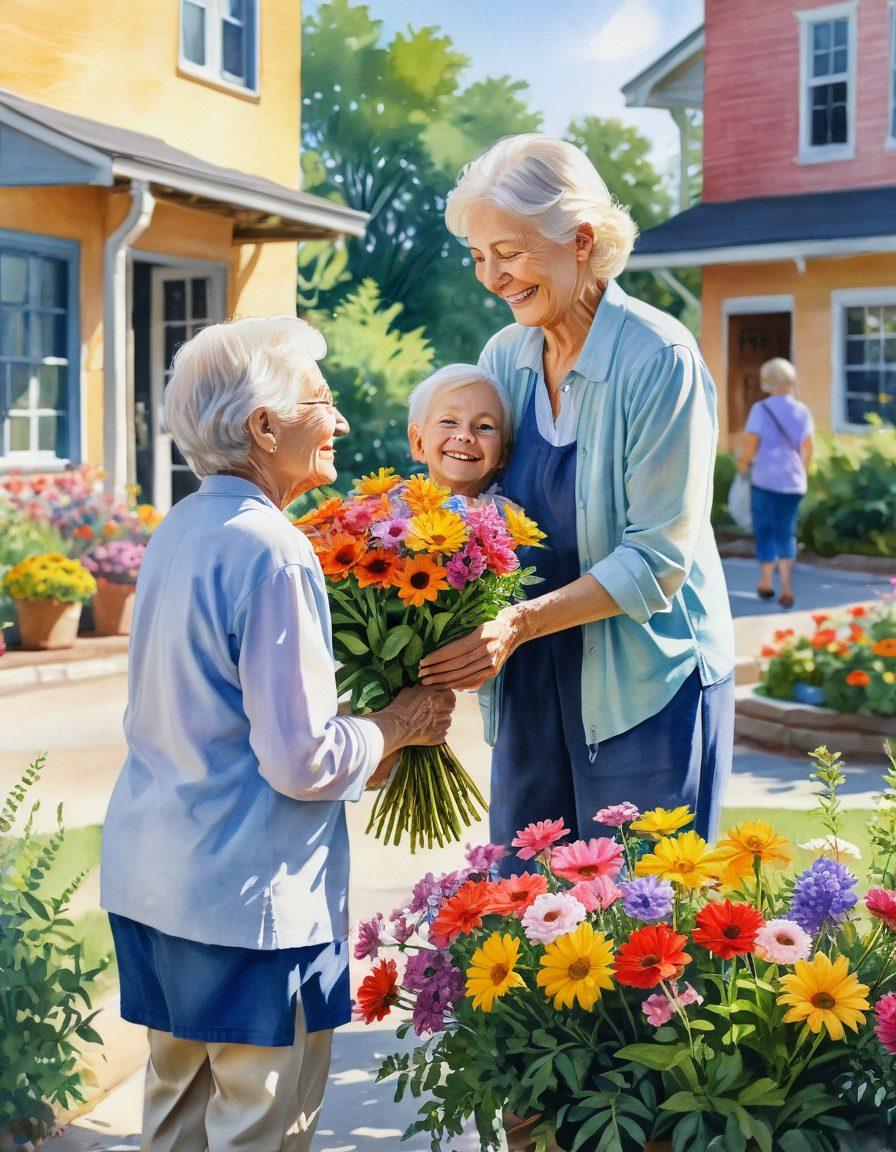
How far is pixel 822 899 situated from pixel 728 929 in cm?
22

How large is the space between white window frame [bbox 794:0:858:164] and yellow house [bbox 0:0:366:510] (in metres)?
6.17

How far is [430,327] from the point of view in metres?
22.3

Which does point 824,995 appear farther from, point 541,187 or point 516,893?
point 541,187

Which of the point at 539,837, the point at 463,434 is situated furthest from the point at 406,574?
the point at 539,837

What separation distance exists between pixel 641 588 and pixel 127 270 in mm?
8582

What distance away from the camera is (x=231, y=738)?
2066 millimetres

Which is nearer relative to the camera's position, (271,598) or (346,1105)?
(271,598)

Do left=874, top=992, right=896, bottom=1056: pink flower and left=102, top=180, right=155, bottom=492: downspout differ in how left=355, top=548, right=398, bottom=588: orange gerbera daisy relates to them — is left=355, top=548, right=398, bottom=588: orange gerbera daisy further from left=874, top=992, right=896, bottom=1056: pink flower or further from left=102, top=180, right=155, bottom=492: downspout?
left=102, top=180, right=155, bottom=492: downspout

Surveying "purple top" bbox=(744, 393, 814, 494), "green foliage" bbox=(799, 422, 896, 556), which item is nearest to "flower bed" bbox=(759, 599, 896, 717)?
"purple top" bbox=(744, 393, 814, 494)

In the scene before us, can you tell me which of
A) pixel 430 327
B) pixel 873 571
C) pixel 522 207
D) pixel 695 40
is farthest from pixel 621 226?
pixel 430 327

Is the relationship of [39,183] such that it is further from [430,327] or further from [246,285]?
[430,327]

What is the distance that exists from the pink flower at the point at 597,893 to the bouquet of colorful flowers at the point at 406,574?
438 mm

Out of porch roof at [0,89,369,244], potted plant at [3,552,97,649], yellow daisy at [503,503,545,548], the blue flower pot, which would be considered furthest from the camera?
porch roof at [0,89,369,244]

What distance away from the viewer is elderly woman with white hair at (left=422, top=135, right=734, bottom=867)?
2.48 m
